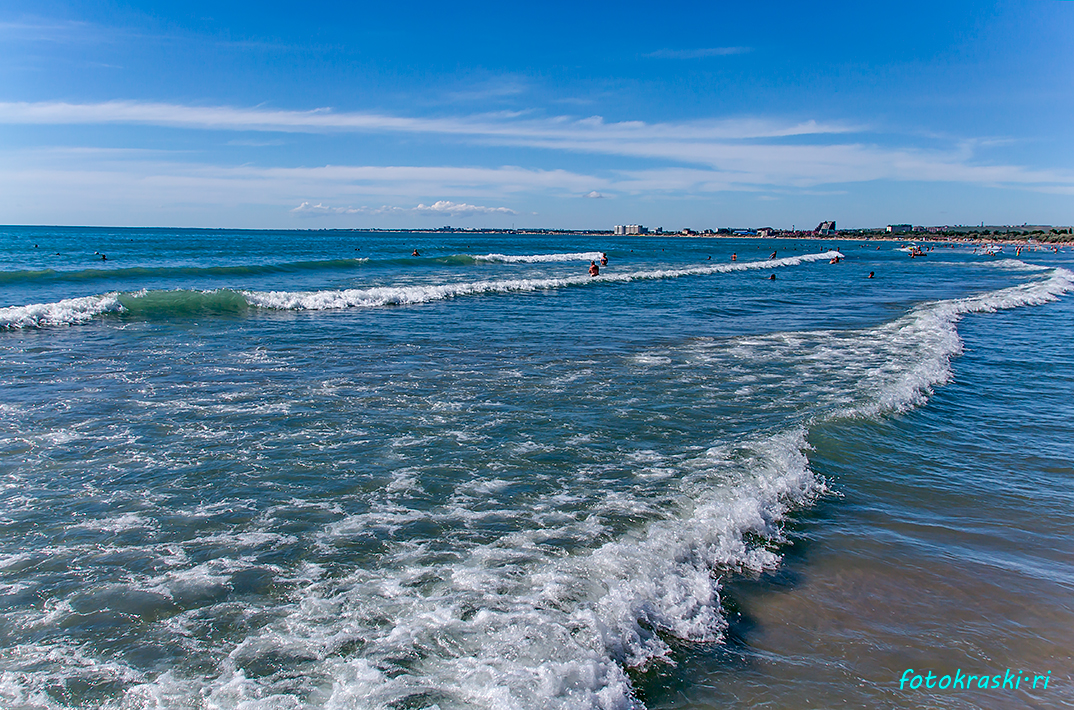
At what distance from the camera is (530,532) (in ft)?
19.6

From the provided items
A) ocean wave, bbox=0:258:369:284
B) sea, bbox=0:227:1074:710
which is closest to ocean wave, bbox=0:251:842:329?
sea, bbox=0:227:1074:710

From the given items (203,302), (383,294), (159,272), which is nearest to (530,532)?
(203,302)

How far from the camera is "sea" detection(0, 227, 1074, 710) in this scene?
4.12 m

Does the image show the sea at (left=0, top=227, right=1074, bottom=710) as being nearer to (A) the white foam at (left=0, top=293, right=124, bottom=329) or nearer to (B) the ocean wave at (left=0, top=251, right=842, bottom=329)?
(A) the white foam at (left=0, top=293, right=124, bottom=329)

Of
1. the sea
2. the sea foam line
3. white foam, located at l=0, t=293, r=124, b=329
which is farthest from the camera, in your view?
the sea foam line

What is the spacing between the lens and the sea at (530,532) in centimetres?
412

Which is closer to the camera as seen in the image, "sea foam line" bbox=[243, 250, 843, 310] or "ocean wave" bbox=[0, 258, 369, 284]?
"sea foam line" bbox=[243, 250, 843, 310]

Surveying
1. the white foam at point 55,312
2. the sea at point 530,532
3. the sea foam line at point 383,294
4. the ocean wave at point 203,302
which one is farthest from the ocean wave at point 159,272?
the sea at point 530,532

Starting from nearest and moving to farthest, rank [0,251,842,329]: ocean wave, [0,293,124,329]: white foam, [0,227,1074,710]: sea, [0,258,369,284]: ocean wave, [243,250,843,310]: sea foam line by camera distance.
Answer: [0,227,1074,710]: sea, [0,293,124,329]: white foam, [0,251,842,329]: ocean wave, [243,250,843,310]: sea foam line, [0,258,369,284]: ocean wave

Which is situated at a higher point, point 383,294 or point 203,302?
point 383,294

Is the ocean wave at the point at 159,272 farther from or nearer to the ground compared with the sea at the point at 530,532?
farther from the ground

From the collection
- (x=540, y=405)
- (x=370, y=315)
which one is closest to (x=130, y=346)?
(x=370, y=315)

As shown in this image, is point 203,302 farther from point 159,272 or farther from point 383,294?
point 159,272

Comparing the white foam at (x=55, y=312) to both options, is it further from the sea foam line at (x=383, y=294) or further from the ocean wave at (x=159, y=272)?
the ocean wave at (x=159, y=272)
